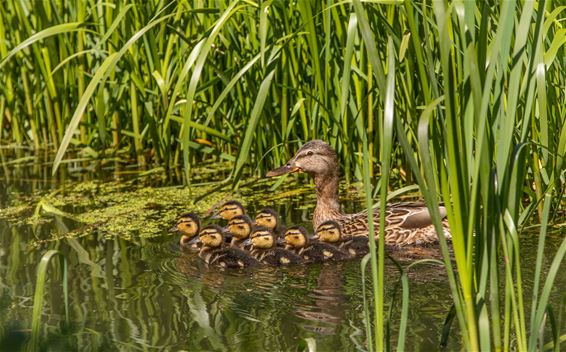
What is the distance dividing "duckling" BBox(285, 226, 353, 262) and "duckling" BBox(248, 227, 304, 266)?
0.05 m

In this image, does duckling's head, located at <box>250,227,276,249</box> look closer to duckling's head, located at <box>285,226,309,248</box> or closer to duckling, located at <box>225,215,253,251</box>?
duckling's head, located at <box>285,226,309,248</box>

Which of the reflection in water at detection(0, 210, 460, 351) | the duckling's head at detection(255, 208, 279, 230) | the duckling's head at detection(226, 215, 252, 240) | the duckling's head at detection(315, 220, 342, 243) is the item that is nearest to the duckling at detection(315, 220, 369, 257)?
the duckling's head at detection(315, 220, 342, 243)

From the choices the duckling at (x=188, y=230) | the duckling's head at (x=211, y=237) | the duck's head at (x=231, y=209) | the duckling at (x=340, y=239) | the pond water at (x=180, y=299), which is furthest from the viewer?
the duck's head at (x=231, y=209)

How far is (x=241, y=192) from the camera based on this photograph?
705 centimetres

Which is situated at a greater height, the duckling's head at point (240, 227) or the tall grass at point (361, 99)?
the tall grass at point (361, 99)

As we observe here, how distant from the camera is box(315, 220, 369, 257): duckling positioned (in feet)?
18.7

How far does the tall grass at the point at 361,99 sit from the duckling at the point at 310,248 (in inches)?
17.2

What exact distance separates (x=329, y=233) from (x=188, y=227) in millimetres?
758

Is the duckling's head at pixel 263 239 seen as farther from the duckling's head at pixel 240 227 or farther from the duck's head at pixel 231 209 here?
the duck's head at pixel 231 209

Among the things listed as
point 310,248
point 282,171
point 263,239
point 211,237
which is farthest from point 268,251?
point 282,171

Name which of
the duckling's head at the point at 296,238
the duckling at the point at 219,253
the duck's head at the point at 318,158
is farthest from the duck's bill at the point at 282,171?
the duckling's head at the point at 296,238

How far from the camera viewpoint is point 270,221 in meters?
6.02

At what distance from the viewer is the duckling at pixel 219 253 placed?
219 inches

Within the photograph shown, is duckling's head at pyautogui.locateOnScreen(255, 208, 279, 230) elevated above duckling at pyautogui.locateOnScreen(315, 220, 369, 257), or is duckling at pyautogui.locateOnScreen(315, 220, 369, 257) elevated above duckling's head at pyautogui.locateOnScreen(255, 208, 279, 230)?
duckling's head at pyautogui.locateOnScreen(255, 208, 279, 230)
